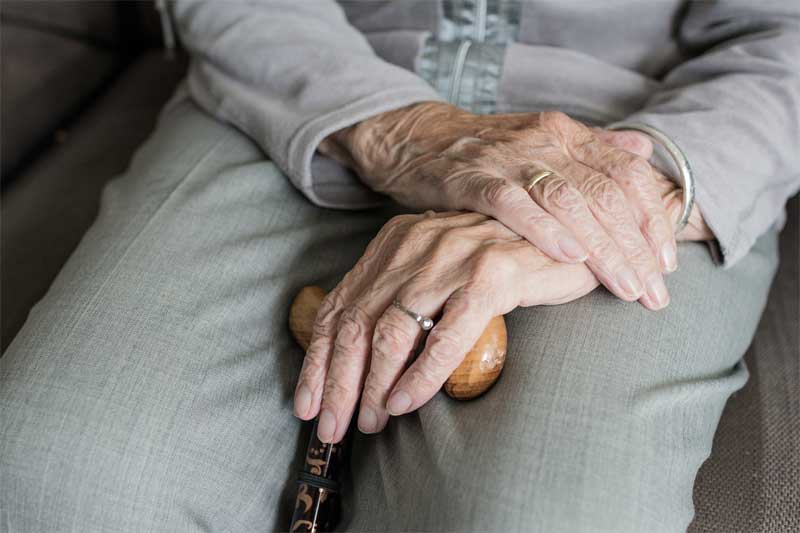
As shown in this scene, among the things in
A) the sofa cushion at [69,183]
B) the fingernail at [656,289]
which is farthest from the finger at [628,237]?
the sofa cushion at [69,183]

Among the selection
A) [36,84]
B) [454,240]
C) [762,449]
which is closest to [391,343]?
[454,240]

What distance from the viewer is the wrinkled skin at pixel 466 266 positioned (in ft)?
2.05

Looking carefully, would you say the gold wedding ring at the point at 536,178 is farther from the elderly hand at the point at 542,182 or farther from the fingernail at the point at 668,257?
the fingernail at the point at 668,257

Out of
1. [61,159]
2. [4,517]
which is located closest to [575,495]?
[4,517]

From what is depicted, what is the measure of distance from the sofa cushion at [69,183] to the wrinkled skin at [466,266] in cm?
48

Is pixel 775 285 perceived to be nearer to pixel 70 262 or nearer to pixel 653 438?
pixel 653 438

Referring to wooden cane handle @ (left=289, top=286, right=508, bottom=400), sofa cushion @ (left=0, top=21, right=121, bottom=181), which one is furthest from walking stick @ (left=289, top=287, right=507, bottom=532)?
sofa cushion @ (left=0, top=21, right=121, bottom=181)

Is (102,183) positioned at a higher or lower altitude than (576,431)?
lower

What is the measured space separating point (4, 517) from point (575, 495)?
50 centimetres

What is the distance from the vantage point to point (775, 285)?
1.00m

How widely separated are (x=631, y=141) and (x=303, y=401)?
1.45 ft

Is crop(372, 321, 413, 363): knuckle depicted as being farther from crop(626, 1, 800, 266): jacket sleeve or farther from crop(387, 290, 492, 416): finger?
crop(626, 1, 800, 266): jacket sleeve

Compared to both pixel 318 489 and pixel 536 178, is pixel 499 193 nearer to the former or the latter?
pixel 536 178

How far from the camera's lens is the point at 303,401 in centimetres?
68
